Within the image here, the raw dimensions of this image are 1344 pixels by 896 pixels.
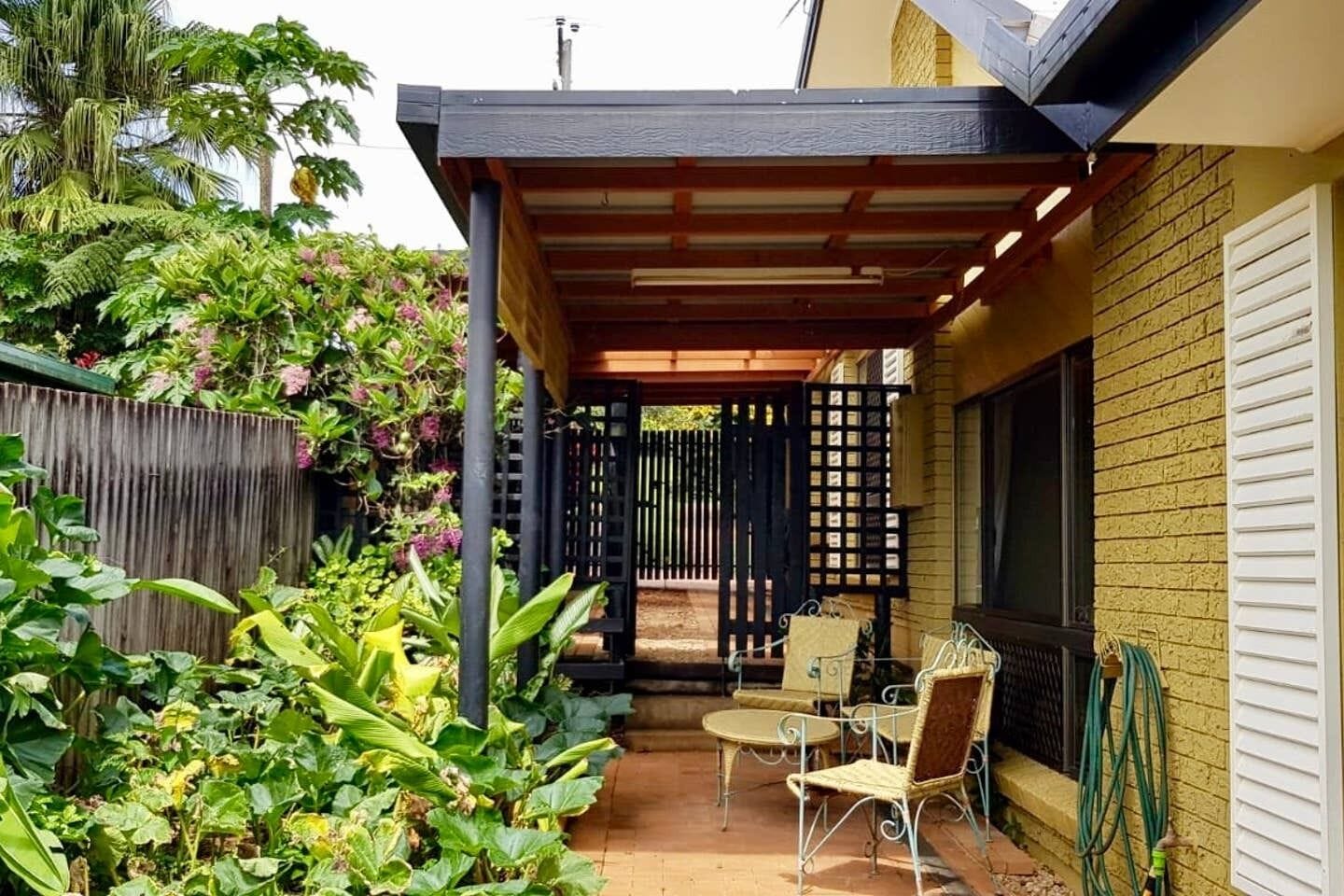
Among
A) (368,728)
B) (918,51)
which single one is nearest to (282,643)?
(368,728)

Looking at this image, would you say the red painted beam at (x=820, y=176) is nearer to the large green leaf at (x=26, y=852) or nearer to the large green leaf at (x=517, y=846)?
the large green leaf at (x=517, y=846)

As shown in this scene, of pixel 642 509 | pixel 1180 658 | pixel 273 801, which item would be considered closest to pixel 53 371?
pixel 273 801

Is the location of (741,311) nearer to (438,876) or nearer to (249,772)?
(249,772)

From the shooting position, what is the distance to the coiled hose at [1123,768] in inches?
134

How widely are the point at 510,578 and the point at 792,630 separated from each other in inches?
70.4

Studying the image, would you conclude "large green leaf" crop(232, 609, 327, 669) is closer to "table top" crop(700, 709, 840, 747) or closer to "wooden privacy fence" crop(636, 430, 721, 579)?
"table top" crop(700, 709, 840, 747)

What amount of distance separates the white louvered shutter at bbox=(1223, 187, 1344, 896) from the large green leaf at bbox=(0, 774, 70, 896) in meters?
3.07

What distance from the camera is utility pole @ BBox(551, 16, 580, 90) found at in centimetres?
1483

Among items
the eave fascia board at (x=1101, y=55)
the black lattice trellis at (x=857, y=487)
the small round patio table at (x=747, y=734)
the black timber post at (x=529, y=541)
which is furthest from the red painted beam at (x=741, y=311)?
the eave fascia board at (x=1101, y=55)

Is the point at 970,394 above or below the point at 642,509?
above

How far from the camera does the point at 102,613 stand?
4.09 m

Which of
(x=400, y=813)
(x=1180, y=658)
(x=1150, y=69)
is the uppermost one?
(x=1150, y=69)

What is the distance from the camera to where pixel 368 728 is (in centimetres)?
333

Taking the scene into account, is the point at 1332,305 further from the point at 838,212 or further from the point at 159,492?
the point at 159,492
